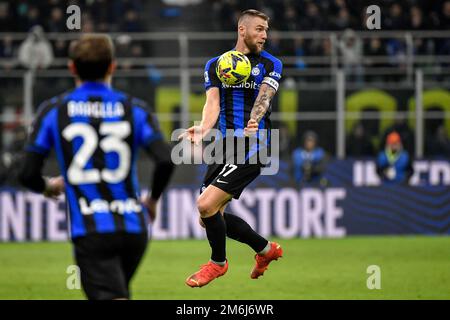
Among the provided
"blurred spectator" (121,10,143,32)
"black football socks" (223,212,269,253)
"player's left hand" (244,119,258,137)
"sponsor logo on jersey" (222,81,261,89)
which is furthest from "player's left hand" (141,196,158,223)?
"blurred spectator" (121,10,143,32)

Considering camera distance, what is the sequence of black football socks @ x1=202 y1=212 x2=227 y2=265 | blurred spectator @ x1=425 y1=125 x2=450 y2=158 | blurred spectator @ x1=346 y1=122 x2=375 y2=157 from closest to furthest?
black football socks @ x1=202 y1=212 x2=227 y2=265 < blurred spectator @ x1=346 y1=122 x2=375 y2=157 < blurred spectator @ x1=425 y1=125 x2=450 y2=158

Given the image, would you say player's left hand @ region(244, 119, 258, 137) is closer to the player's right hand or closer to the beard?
the player's right hand

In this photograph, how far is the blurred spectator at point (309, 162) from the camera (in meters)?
18.6

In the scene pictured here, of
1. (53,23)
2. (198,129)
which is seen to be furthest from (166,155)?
(53,23)

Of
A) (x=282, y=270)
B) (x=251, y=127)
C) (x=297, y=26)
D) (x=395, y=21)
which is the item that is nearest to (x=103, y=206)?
(x=251, y=127)

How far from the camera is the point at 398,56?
2141 centimetres

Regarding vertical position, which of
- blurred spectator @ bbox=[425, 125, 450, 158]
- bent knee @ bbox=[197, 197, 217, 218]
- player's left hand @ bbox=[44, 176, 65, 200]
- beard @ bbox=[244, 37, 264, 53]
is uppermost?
beard @ bbox=[244, 37, 264, 53]

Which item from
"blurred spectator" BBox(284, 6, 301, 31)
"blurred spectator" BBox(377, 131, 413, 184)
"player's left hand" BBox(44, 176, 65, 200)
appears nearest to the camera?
"player's left hand" BBox(44, 176, 65, 200)

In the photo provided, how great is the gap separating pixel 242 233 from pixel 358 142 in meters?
10.8

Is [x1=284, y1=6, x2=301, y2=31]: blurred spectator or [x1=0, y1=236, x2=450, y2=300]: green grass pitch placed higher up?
[x1=284, y1=6, x2=301, y2=31]: blurred spectator

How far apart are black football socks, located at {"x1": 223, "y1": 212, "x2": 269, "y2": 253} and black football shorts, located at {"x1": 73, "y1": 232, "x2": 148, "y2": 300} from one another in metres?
3.65

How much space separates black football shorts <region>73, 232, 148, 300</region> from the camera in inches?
235

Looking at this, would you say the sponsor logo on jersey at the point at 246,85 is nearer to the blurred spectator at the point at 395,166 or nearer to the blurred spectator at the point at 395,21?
the blurred spectator at the point at 395,166

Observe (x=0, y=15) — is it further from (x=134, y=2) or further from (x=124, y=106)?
(x=124, y=106)
